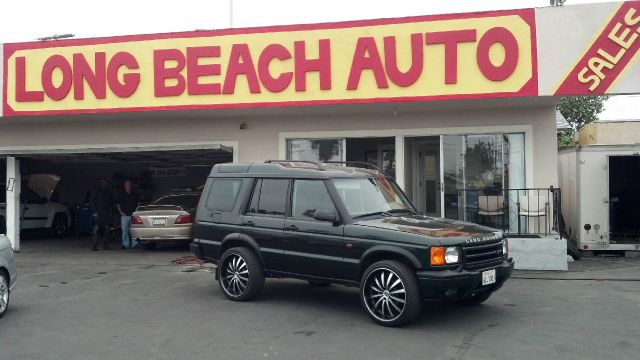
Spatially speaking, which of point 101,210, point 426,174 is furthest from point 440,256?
point 101,210

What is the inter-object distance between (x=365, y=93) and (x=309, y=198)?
14.4ft

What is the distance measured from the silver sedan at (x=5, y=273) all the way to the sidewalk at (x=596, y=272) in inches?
311

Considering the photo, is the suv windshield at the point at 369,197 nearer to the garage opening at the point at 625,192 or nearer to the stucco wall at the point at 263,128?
the stucco wall at the point at 263,128

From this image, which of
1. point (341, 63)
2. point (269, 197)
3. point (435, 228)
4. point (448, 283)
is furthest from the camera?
point (341, 63)

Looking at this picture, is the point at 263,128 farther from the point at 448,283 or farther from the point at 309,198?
the point at 448,283

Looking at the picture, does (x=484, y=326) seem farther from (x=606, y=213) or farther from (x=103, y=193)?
(x=103, y=193)

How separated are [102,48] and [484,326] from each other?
33.7 feet

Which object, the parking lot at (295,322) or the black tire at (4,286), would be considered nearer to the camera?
the parking lot at (295,322)

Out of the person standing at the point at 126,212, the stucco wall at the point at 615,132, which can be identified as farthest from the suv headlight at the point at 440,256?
the stucco wall at the point at 615,132

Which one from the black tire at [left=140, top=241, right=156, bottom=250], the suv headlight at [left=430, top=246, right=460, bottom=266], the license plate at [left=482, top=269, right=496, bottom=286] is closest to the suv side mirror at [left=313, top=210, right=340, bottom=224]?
the suv headlight at [left=430, top=246, right=460, bottom=266]

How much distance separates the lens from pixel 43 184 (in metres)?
19.8

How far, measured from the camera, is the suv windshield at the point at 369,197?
7297 mm

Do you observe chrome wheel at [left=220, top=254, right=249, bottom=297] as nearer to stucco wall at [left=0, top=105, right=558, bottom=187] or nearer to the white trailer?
stucco wall at [left=0, top=105, right=558, bottom=187]

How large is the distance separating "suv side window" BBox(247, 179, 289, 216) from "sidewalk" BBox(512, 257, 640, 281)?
4.70 m
